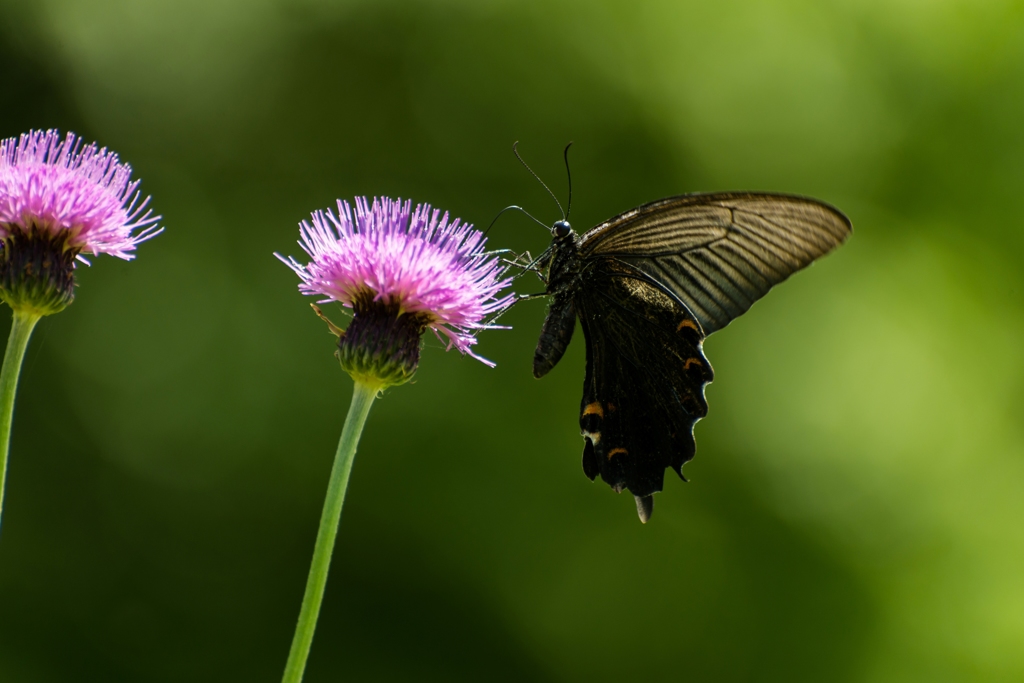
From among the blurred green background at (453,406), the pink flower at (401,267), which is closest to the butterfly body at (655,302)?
the pink flower at (401,267)

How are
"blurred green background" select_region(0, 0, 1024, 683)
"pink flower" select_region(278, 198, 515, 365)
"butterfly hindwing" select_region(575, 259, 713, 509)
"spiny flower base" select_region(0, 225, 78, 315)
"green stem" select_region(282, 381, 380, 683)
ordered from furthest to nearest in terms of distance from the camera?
"blurred green background" select_region(0, 0, 1024, 683) → "butterfly hindwing" select_region(575, 259, 713, 509) → "pink flower" select_region(278, 198, 515, 365) → "spiny flower base" select_region(0, 225, 78, 315) → "green stem" select_region(282, 381, 380, 683)

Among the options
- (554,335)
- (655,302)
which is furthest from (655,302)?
(554,335)

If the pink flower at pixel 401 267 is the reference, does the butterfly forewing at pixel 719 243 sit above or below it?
above

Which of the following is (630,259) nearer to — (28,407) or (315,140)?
(315,140)

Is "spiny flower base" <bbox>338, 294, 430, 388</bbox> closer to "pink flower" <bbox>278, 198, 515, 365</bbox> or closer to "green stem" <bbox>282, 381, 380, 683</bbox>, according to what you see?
"pink flower" <bbox>278, 198, 515, 365</bbox>

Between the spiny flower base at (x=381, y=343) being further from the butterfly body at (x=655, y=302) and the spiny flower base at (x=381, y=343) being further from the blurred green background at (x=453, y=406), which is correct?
the blurred green background at (x=453, y=406)

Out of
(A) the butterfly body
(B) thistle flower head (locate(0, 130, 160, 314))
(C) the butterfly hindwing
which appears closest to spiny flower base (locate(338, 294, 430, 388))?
(B) thistle flower head (locate(0, 130, 160, 314))

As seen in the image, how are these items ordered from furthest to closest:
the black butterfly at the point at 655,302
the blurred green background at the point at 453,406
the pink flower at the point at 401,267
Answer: the blurred green background at the point at 453,406 → the black butterfly at the point at 655,302 → the pink flower at the point at 401,267

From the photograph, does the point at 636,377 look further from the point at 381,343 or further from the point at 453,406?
the point at 453,406

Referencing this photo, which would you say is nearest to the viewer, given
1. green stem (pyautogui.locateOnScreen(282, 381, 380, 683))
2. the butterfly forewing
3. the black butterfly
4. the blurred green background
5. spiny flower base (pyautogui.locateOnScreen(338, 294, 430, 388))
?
green stem (pyautogui.locateOnScreen(282, 381, 380, 683))
